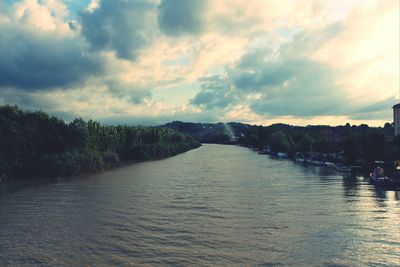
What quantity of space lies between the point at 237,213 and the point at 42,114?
35805mm

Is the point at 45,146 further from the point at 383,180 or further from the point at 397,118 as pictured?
the point at 397,118

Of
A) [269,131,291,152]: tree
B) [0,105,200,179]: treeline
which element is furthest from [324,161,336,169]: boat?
[269,131,291,152]: tree

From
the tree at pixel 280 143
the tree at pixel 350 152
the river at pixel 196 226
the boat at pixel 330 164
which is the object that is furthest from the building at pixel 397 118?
the river at pixel 196 226

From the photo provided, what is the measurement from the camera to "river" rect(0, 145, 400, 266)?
54.8 ft

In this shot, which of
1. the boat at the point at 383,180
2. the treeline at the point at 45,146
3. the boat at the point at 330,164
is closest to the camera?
the boat at the point at 383,180

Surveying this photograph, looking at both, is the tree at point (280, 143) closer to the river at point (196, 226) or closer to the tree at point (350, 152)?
the tree at point (350, 152)

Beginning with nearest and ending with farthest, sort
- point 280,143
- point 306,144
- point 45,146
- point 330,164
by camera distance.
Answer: point 45,146 → point 330,164 → point 306,144 → point 280,143

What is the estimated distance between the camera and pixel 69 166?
47625 millimetres

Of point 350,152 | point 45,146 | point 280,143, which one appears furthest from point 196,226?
point 280,143

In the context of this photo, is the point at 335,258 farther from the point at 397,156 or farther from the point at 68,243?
the point at 397,156

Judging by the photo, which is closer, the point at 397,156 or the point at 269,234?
the point at 269,234

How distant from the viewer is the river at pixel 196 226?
54.8 ft

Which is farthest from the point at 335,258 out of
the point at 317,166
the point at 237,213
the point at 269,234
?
the point at 317,166

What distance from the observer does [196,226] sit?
71.8 ft
